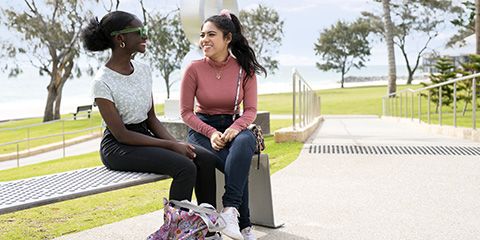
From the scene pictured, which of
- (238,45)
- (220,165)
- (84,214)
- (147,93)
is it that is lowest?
(84,214)

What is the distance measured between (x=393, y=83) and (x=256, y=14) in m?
29.9

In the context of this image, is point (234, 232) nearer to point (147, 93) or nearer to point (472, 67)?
point (147, 93)

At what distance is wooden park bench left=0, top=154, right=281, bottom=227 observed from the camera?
2.34 meters

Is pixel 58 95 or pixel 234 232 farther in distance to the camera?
pixel 58 95

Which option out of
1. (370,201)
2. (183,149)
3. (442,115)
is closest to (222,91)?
(183,149)

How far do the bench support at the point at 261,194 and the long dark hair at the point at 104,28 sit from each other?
1057mm

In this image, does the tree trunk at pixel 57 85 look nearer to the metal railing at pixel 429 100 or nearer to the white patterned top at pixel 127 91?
the metal railing at pixel 429 100

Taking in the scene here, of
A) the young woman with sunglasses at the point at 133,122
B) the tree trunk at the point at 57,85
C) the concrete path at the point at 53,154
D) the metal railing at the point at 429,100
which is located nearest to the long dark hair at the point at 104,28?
the young woman with sunglasses at the point at 133,122

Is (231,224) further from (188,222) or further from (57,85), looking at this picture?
(57,85)

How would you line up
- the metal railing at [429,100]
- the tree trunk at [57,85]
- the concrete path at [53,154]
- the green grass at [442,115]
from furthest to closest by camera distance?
the tree trunk at [57,85] < the concrete path at [53,154] < the green grass at [442,115] < the metal railing at [429,100]

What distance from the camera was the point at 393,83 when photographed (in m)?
21.5

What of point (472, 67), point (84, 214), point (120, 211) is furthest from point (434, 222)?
point (472, 67)

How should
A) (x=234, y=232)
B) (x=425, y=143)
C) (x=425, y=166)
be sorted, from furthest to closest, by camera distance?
(x=425, y=143)
(x=425, y=166)
(x=234, y=232)

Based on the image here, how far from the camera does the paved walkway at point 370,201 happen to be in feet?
11.2
